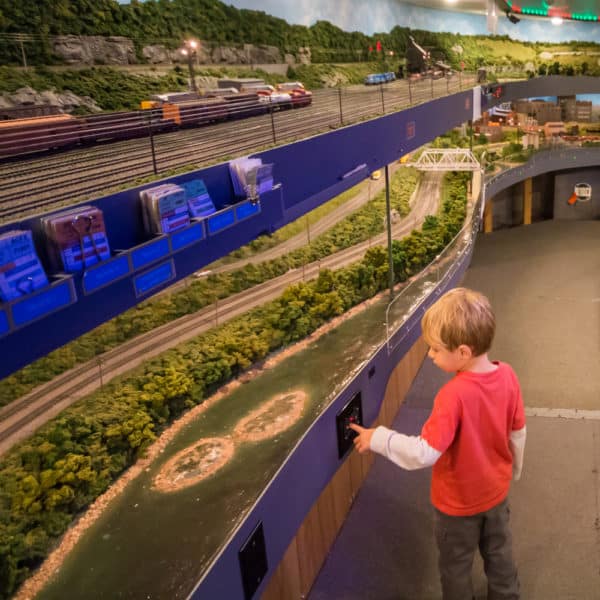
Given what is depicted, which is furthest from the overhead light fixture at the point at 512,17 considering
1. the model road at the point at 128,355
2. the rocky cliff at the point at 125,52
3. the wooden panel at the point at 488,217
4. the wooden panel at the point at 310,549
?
the wooden panel at the point at 310,549

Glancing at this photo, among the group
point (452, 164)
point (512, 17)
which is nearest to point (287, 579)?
point (452, 164)

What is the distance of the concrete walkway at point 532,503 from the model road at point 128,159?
2794mm

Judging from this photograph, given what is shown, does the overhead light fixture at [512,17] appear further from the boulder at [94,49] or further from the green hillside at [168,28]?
the boulder at [94,49]

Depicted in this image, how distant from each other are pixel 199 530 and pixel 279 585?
609 millimetres

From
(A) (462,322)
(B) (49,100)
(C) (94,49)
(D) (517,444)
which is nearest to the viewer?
(A) (462,322)

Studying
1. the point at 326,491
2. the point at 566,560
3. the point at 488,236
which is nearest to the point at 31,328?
the point at 326,491

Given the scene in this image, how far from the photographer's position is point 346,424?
4.29 meters

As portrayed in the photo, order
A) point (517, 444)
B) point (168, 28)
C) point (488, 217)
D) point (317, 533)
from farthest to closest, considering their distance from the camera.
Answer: point (488, 217) < point (168, 28) < point (317, 533) < point (517, 444)

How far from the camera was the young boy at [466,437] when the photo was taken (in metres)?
2.41

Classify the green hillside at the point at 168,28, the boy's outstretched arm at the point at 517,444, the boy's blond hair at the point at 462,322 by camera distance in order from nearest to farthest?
the boy's blond hair at the point at 462,322, the boy's outstretched arm at the point at 517,444, the green hillside at the point at 168,28

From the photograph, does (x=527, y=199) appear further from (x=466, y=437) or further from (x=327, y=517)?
(x=466, y=437)

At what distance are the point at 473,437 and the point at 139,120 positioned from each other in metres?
3.09

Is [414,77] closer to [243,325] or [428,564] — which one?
[243,325]

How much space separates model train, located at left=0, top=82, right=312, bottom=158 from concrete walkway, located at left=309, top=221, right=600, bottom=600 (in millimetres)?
3060
